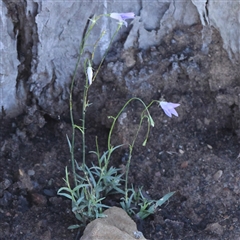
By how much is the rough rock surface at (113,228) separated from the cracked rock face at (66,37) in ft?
2.34

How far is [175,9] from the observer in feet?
8.24

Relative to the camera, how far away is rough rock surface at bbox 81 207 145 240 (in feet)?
6.56

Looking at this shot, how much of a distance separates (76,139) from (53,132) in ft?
0.46

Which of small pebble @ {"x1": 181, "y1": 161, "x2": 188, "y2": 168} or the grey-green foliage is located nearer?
the grey-green foliage

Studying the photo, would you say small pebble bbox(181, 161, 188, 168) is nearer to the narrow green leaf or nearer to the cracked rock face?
the narrow green leaf

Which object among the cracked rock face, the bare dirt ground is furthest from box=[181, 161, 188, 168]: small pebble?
the cracked rock face

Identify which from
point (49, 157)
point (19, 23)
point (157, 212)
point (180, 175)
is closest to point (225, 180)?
point (180, 175)

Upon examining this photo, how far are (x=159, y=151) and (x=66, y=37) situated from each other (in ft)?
2.42

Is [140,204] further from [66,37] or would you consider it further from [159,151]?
[66,37]

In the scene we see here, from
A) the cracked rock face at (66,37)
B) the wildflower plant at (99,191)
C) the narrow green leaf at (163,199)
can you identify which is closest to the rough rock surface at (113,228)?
the wildflower plant at (99,191)

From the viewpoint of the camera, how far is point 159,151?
2.46m

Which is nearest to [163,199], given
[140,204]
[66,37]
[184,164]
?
[140,204]

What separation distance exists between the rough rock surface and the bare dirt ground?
105 millimetres

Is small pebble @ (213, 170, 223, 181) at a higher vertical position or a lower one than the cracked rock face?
lower
